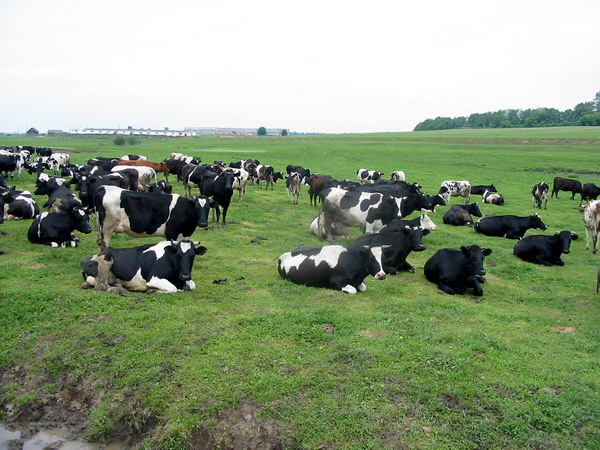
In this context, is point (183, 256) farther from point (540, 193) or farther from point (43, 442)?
point (540, 193)

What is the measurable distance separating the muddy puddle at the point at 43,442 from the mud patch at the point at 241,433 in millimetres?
1100

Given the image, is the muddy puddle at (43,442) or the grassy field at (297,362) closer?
the grassy field at (297,362)

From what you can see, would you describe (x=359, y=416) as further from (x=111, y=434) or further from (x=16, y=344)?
(x=16, y=344)

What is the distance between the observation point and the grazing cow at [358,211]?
643 inches

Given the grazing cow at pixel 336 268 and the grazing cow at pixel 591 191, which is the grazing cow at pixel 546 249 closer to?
the grazing cow at pixel 336 268

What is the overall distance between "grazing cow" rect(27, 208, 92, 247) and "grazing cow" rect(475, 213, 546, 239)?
14.1m

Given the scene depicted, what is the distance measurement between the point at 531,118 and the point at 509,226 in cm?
13652

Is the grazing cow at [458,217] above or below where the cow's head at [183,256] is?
below

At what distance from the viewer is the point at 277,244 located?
15367 mm

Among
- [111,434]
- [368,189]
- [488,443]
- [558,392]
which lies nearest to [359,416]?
[488,443]

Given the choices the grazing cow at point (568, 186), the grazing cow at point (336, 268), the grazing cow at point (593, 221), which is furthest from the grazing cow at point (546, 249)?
the grazing cow at point (568, 186)

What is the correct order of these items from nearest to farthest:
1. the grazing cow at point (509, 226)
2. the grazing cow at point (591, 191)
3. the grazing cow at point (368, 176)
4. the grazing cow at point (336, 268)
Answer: the grazing cow at point (336, 268)
the grazing cow at point (509, 226)
the grazing cow at point (591, 191)
the grazing cow at point (368, 176)

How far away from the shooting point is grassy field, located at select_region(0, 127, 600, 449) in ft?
19.6

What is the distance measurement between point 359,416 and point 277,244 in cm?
Answer: 961
